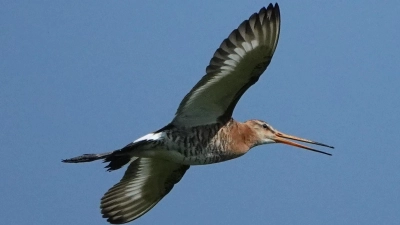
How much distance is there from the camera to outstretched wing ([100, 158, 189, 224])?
1154 centimetres

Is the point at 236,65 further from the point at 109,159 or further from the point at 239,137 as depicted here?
the point at 109,159

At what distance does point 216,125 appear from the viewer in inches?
414

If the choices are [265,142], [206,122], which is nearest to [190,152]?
[206,122]

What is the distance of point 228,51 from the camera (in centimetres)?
991

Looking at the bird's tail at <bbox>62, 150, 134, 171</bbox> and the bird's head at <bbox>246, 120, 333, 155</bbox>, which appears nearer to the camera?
the bird's tail at <bbox>62, 150, 134, 171</bbox>

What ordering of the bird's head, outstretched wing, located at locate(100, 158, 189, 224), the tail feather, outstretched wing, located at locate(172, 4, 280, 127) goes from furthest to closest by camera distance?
outstretched wing, located at locate(100, 158, 189, 224), the bird's head, the tail feather, outstretched wing, located at locate(172, 4, 280, 127)

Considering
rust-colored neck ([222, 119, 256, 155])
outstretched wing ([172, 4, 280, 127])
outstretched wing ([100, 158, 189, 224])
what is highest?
outstretched wing ([172, 4, 280, 127])

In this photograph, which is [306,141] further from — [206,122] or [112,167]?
[112,167]

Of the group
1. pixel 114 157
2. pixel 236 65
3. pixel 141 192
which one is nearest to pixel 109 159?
pixel 114 157

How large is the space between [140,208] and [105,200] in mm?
A: 447

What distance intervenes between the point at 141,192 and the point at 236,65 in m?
2.45

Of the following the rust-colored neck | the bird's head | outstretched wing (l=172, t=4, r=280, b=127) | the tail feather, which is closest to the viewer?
outstretched wing (l=172, t=4, r=280, b=127)

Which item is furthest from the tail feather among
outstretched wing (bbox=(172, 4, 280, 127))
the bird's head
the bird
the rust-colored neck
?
the bird's head

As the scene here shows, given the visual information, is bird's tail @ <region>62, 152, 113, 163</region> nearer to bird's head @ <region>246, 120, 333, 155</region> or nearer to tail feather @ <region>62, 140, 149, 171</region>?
tail feather @ <region>62, 140, 149, 171</region>
